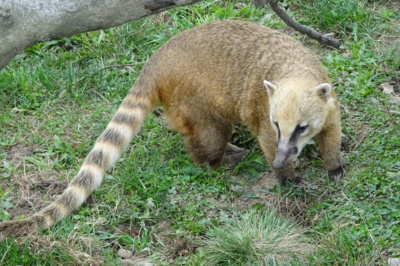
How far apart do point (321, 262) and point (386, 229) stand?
25.6 inches

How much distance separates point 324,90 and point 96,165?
1.92 meters

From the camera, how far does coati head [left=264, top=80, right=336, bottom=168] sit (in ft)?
17.2

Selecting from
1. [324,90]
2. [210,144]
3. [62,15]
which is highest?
[62,15]

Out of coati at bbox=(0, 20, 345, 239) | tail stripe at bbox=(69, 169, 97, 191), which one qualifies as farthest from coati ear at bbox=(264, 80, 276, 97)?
tail stripe at bbox=(69, 169, 97, 191)

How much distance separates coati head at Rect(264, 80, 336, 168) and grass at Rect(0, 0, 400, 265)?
48 cm

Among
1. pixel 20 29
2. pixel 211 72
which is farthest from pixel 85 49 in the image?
pixel 20 29

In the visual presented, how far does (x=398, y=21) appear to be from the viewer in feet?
24.2

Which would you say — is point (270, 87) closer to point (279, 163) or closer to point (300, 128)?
point (300, 128)

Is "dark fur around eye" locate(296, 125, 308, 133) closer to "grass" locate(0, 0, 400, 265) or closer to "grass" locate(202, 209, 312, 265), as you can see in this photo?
"grass" locate(0, 0, 400, 265)

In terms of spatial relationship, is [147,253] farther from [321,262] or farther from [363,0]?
[363,0]

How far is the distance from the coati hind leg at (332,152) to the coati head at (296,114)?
265 mm

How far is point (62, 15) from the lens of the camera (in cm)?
466

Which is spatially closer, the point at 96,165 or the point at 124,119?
the point at 96,165

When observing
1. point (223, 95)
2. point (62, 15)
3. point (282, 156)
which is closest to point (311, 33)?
point (223, 95)
